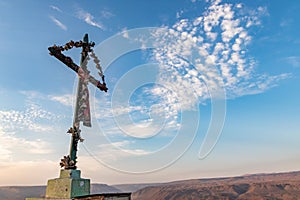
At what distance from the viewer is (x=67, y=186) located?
875 cm

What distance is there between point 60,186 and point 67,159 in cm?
108

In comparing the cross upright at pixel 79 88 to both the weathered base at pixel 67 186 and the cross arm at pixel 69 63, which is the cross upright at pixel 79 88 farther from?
the weathered base at pixel 67 186

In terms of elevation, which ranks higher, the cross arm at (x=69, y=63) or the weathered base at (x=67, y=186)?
the cross arm at (x=69, y=63)

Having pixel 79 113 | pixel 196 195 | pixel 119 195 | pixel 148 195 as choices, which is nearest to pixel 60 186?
pixel 119 195

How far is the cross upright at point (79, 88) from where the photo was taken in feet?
31.7

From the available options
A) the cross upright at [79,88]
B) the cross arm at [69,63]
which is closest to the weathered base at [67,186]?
the cross upright at [79,88]

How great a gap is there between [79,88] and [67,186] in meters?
4.18

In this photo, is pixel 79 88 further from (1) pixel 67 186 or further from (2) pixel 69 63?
(1) pixel 67 186

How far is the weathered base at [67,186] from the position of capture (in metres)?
8.66

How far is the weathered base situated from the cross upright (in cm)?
35

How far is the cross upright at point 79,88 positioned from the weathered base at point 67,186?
348 millimetres

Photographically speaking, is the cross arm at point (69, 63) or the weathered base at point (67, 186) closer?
the weathered base at point (67, 186)

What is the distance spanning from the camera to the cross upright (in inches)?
381

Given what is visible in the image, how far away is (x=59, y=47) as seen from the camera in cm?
982
